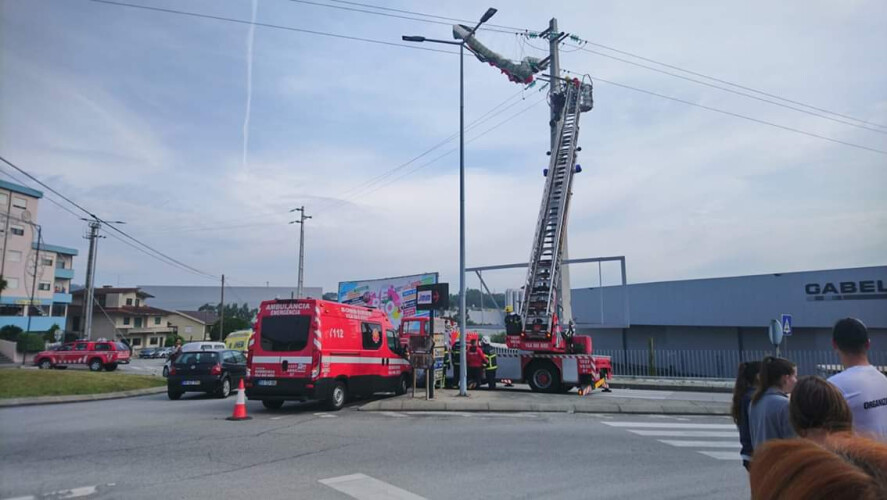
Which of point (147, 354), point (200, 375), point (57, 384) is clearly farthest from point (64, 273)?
point (200, 375)

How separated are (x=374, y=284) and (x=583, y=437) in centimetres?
2725

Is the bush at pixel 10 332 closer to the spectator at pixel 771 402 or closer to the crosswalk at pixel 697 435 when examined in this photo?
the crosswalk at pixel 697 435

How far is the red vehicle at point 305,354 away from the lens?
43.4ft

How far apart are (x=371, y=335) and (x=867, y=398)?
13.0m

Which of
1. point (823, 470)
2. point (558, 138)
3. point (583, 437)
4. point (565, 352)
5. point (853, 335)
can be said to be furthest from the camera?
point (558, 138)

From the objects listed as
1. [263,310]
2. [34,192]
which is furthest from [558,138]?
[34,192]

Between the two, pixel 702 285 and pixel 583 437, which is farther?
pixel 702 285

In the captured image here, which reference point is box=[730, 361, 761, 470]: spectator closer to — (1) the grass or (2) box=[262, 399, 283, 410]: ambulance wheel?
(2) box=[262, 399, 283, 410]: ambulance wheel

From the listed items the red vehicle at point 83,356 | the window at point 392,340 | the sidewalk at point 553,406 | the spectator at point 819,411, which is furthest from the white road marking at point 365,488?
the red vehicle at point 83,356

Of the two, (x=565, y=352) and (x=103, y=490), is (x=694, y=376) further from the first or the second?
(x=103, y=490)

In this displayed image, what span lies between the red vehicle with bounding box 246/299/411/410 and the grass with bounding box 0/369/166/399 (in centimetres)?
774

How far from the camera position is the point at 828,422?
2.57 m

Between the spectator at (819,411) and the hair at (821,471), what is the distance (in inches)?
59.9

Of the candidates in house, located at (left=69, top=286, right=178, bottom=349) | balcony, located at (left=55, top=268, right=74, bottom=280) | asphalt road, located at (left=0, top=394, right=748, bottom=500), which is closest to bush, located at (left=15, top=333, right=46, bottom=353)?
balcony, located at (left=55, top=268, right=74, bottom=280)
